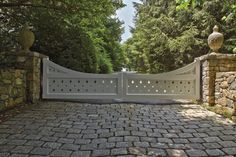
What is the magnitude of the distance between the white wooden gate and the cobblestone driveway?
77cm

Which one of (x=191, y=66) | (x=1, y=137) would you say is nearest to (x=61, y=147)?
(x=1, y=137)

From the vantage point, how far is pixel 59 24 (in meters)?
7.05

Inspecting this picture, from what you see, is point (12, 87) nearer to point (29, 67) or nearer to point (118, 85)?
point (29, 67)

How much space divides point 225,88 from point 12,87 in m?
4.17

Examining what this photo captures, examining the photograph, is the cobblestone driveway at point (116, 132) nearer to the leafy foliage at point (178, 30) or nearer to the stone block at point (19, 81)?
the stone block at point (19, 81)

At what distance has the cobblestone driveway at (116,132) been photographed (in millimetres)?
3098

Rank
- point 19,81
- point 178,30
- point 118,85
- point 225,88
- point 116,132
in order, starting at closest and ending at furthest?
1. point 116,132
2. point 225,88
3. point 19,81
4. point 118,85
5. point 178,30

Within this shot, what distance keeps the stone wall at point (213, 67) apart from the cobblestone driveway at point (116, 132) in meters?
0.46

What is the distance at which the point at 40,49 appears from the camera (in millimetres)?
7391

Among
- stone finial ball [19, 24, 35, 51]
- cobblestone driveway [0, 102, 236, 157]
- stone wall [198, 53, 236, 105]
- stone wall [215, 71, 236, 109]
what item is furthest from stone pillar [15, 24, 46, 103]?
stone wall [215, 71, 236, 109]

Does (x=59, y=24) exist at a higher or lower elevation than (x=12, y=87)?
higher

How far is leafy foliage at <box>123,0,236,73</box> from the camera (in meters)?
11.0

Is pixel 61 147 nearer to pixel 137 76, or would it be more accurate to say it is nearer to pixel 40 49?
pixel 137 76

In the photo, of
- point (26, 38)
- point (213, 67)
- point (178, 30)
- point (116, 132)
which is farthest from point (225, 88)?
point (178, 30)
